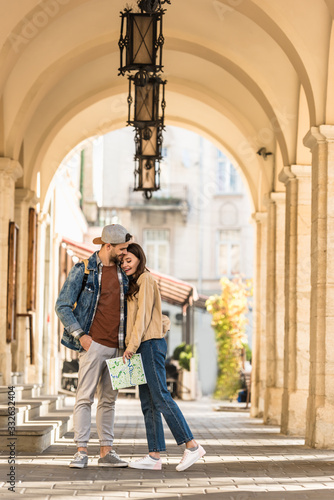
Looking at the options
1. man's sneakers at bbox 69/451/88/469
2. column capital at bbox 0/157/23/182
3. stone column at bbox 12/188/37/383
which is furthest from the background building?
man's sneakers at bbox 69/451/88/469

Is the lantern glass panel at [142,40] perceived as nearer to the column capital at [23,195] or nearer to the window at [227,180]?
the column capital at [23,195]

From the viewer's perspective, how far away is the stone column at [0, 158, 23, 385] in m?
12.6

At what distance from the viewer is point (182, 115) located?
1850cm

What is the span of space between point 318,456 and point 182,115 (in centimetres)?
1069

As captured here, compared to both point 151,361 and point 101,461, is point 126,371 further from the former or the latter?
point 101,461

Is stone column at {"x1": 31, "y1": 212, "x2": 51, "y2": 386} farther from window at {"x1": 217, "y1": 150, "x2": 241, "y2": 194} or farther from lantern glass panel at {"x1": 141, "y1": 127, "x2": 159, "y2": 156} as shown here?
window at {"x1": 217, "y1": 150, "x2": 241, "y2": 194}

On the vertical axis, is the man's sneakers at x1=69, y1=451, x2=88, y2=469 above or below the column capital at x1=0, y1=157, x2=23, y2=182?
below

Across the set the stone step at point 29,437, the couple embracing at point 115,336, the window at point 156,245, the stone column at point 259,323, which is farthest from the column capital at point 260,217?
the window at point 156,245

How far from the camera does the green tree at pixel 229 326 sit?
24.4m

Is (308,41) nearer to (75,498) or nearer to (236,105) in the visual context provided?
(236,105)

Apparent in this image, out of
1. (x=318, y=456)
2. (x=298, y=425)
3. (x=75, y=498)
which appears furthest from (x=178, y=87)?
(x=75, y=498)

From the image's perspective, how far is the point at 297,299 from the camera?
12.3 meters

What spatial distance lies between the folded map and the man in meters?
0.17

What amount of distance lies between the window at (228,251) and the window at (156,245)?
6.64ft
